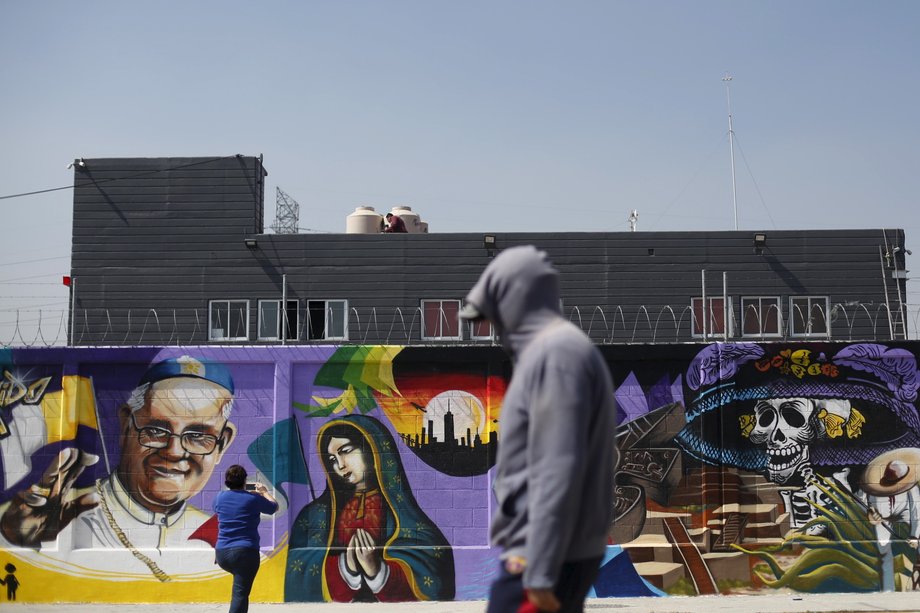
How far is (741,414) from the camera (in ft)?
34.2

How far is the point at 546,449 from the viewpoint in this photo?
2.95 m

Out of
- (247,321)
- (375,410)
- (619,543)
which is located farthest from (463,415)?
(247,321)

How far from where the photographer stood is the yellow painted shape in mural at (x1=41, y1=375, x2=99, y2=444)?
10.5 metres

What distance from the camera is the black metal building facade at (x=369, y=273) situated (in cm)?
2541

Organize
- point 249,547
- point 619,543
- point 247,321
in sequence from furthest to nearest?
point 247,321, point 619,543, point 249,547

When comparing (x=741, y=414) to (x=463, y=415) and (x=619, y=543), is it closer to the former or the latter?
(x=619, y=543)

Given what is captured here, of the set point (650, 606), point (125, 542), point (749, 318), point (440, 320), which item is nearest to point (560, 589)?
point (650, 606)

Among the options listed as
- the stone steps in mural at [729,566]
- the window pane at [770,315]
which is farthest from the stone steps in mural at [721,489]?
the window pane at [770,315]

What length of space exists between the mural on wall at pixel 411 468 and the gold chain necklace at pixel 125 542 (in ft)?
0.06

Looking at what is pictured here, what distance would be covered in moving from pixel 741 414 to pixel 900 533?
80.3 inches

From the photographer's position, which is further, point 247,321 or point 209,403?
point 247,321

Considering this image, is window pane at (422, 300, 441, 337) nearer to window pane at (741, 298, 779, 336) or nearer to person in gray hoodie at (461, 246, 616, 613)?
window pane at (741, 298, 779, 336)

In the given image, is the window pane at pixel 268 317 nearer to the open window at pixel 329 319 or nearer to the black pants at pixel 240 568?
the open window at pixel 329 319

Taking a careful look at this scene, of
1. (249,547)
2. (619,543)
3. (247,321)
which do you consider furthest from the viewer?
(247,321)
